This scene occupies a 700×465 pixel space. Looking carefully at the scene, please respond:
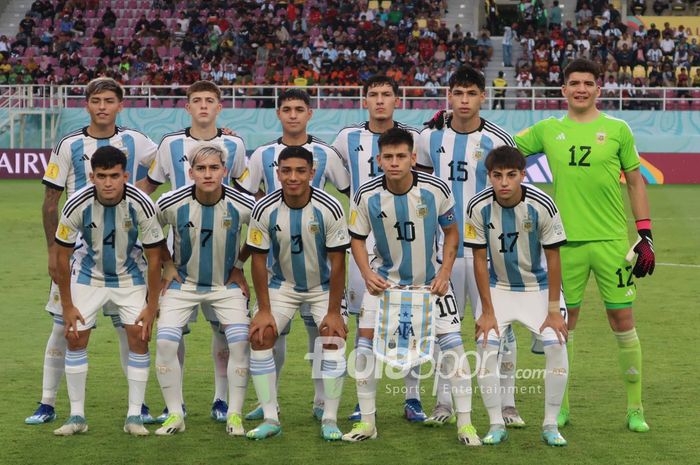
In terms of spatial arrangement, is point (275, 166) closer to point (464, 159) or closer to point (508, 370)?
point (464, 159)

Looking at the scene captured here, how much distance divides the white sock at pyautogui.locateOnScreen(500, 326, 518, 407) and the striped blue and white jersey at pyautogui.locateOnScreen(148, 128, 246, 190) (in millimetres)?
2129

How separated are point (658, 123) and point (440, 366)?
24.6 meters

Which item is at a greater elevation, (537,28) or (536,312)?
(537,28)

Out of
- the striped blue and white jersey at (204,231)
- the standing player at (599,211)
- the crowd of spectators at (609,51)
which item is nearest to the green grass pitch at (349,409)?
the standing player at (599,211)

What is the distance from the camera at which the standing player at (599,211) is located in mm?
7109

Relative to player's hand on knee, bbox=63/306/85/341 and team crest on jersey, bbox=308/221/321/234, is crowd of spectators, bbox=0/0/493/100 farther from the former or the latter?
player's hand on knee, bbox=63/306/85/341

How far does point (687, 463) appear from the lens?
6285 mm

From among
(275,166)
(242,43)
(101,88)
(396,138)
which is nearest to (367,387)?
(396,138)

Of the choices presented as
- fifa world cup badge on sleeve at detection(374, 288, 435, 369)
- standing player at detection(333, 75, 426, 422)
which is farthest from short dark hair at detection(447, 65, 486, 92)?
fifa world cup badge on sleeve at detection(374, 288, 435, 369)

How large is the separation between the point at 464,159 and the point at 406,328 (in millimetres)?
1352

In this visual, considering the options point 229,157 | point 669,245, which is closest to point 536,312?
point 229,157

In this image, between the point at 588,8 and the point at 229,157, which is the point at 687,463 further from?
the point at 588,8

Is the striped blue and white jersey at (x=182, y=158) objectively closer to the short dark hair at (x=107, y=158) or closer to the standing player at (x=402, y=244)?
the short dark hair at (x=107, y=158)

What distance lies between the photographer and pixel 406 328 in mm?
6754
